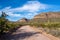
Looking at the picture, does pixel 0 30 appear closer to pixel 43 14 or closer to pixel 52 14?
pixel 52 14

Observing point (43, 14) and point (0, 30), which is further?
point (43, 14)

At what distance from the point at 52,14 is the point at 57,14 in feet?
16.1

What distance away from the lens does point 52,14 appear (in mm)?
178625

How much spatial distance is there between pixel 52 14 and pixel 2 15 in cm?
14828

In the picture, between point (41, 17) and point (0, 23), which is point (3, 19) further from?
point (41, 17)

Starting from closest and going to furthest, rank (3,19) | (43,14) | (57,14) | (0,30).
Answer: (0,30) → (3,19) → (57,14) → (43,14)

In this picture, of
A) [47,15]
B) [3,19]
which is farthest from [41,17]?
[3,19]

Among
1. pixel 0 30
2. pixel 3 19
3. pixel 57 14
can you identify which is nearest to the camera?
pixel 0 30

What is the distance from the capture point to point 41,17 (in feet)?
587

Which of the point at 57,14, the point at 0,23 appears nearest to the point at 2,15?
the point at 0,23

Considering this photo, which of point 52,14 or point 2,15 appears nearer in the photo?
point 2,15

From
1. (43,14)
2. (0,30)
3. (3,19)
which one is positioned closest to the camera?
(0,30)

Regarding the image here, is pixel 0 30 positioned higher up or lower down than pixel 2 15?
lower down

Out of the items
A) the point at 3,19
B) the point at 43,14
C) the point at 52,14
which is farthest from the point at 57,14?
the point at 3,19
